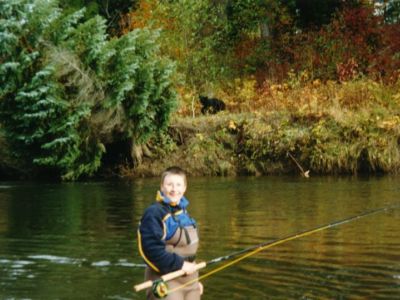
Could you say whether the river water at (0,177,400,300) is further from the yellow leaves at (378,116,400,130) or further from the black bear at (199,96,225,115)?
the black bear at (199,96,225,115)

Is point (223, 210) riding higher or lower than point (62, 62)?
lower

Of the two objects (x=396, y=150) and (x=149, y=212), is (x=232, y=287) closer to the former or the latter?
(x=149, y=212)

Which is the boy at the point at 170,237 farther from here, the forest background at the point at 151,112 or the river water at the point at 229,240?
the forest background at the point at 151,112

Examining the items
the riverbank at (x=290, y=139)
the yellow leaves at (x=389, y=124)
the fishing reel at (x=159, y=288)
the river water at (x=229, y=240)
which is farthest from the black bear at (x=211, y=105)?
the fishing reel at (x=159, y=288)

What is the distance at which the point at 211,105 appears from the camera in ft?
102

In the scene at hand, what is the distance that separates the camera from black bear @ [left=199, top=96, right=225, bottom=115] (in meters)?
31.1

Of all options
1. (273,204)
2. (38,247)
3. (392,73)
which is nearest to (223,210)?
(273,204)

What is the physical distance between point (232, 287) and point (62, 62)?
56.3ft

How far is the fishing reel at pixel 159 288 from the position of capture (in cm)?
661

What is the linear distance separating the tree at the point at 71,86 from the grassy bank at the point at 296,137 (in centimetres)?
151

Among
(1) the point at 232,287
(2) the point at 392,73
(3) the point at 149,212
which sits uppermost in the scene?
(2) the point at 392,73

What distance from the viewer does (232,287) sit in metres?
9.38

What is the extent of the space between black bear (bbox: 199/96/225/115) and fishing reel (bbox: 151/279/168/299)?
80.0 ft

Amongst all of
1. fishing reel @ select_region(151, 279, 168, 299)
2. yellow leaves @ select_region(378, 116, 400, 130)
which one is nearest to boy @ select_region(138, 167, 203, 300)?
fishing reel @ select_region(151, 279, 168, 299)
